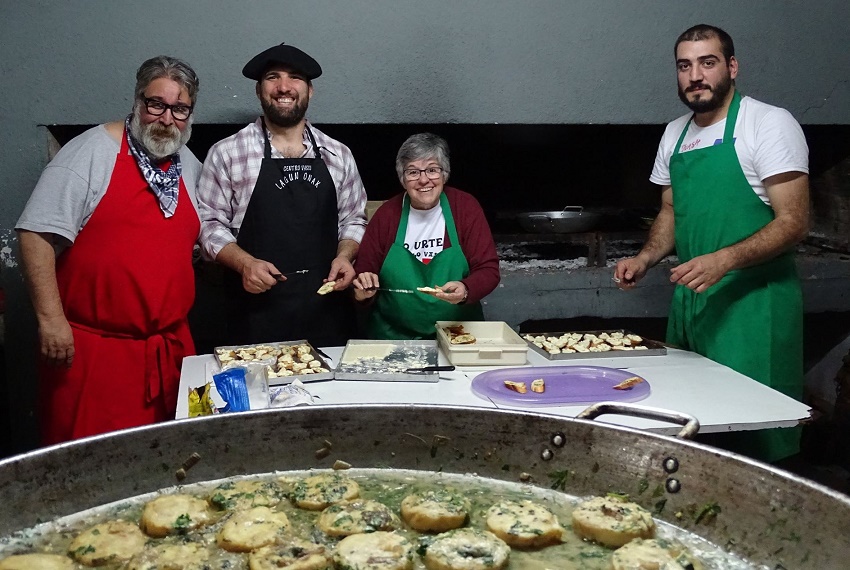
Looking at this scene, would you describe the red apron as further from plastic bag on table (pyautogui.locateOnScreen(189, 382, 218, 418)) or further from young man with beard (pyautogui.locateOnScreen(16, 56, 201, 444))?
plastic bag on table (pyautogui.locateOnScreen(189, 382, 218, 418))

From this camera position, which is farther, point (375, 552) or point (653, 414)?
point (653, 414)

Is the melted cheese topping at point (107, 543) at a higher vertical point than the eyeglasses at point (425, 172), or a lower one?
lower

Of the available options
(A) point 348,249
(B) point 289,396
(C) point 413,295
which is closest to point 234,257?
(A) point 348,249

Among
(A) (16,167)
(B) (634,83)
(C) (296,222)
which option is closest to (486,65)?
(B) (634,83)

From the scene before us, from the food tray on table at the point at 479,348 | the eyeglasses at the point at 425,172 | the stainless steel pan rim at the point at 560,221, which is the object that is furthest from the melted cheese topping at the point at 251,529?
the stainless steel pan rim at the point at 560,221

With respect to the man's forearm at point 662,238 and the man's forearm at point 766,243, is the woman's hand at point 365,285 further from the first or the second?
the man's forearm at point 766,243

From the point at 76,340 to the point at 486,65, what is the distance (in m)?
2.39

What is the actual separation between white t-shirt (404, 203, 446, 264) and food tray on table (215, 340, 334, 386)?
777 mm

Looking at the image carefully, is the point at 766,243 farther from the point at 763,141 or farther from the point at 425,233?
the point at 425,233

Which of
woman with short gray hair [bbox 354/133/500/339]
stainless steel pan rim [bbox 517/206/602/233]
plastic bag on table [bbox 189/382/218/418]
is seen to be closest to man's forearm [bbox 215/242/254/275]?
woman with short gray hair [bbox 354/133/500/339]

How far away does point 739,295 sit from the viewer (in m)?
2.90

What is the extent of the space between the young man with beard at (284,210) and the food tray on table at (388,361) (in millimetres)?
458

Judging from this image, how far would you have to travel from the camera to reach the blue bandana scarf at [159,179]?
9.37 feet

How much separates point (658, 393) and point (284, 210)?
183 cm
